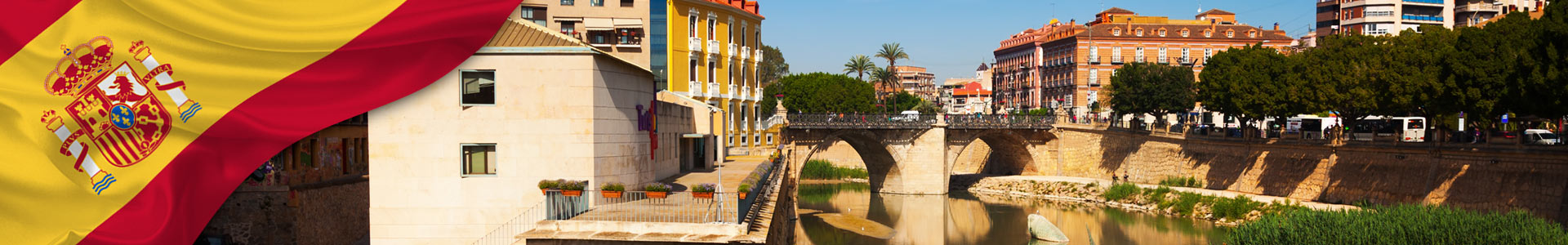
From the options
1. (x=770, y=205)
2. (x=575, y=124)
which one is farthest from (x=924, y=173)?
(x=575, y=124)

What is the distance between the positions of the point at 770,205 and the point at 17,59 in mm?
14134

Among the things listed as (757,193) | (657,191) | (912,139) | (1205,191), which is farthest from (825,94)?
(657,191)

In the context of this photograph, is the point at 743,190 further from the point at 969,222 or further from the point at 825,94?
the point at 825,94

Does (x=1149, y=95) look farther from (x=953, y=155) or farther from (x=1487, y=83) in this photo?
(x=1487, y=83)

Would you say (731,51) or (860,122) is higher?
(731,51)

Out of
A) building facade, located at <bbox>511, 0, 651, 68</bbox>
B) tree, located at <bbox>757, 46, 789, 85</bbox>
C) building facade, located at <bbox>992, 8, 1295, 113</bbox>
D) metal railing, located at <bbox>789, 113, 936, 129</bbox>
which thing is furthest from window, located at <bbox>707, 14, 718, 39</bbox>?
tree, located at <bbox>757, 46, 789, 85</bbox>

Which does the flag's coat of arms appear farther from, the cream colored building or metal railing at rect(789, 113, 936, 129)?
metal railing at rect(789, 113, 936, 129)

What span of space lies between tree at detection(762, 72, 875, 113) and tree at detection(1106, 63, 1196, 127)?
1262 inches

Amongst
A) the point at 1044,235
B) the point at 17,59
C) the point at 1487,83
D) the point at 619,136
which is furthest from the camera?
the point at 1044,235

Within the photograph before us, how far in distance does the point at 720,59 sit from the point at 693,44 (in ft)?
10.0

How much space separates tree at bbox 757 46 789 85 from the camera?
432 ft

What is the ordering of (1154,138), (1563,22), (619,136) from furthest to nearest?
(1154,138), (1563,22), (619,136)

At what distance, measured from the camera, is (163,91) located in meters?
20.5

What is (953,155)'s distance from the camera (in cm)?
7806
